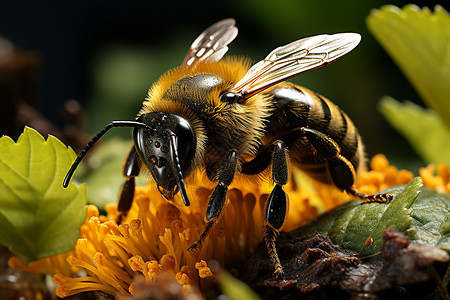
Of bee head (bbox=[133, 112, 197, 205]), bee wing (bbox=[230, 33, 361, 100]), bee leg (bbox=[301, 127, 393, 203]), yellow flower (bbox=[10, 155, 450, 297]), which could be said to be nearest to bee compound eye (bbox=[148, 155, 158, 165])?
bee head (bbox=[133, 112, 197, 205])

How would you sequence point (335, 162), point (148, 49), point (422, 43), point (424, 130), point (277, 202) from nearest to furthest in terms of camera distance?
point (277, 202), point (335, 162), point (422, 43), point (424, 130), point (148, 49)

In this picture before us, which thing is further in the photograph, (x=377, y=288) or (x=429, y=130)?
(x=429, y=130)

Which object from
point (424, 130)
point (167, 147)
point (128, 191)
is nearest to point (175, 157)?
point (167, 147)

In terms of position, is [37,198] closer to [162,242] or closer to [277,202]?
[162,242]

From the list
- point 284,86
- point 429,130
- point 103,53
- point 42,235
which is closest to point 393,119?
point 429,130

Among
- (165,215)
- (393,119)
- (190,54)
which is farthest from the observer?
(393,119)

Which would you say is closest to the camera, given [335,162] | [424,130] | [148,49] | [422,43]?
[335,162]

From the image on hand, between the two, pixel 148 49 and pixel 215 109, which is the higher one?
pixel 215 109

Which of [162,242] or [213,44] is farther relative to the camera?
[213,44]

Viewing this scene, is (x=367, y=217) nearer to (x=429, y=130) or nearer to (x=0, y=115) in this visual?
(x=429, y=130)
